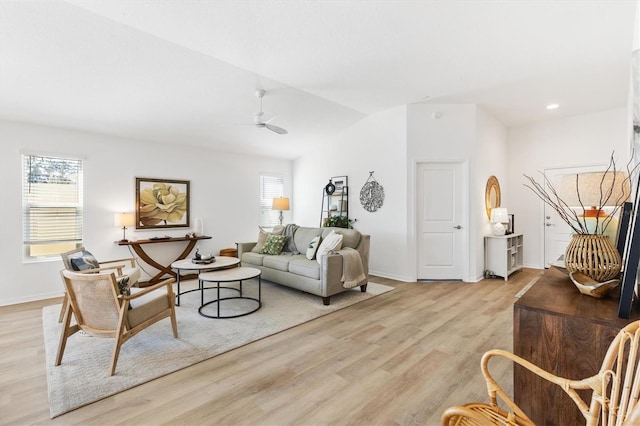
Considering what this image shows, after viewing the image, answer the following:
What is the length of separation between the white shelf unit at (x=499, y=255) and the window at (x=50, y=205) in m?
6.57

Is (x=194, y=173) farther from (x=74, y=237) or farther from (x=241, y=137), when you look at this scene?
(x=74, y=237)

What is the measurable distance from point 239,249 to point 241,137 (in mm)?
2080

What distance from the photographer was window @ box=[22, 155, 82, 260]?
4090mm

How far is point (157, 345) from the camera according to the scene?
8.71 feet

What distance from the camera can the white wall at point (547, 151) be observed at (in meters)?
5.01

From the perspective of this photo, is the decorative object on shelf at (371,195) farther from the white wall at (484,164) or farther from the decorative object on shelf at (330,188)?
the white wall at (484,164)

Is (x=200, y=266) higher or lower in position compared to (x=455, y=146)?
→ lower

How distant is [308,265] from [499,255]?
3360 millimetres

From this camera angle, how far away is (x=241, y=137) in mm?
5543

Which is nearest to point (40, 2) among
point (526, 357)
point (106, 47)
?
point (106, 47)

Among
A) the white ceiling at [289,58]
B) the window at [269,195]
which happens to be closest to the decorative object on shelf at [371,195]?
the white ceiling at [289,58]

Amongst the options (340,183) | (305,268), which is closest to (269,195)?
(340,183)

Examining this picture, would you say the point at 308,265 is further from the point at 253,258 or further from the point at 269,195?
the point at 269,195

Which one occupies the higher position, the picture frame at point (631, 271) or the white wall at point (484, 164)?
the white wall at point (484, 164)
